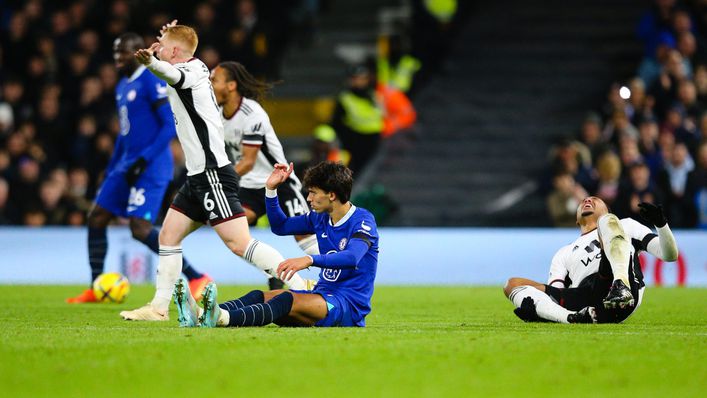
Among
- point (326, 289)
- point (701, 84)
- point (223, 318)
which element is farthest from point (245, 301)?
point (701, 84)

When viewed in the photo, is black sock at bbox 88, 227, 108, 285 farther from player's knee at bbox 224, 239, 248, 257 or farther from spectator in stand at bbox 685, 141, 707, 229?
spectator in stand at bbox 685, 141, 707, 229

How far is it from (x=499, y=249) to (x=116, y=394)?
11.7 metres

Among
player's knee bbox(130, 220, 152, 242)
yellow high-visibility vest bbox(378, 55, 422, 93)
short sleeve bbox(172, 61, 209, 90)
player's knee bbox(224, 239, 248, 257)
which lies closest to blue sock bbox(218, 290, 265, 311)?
player's knee bbox(224, 239, 248, 257)

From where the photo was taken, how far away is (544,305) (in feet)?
30.4

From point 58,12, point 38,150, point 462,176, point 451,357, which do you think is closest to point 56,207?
point 38,150

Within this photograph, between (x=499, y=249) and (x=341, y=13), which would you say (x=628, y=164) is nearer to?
(x=499, y=249)

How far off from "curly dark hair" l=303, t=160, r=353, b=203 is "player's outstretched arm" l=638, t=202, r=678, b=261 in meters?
2.07

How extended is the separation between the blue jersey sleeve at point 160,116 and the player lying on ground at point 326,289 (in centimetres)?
330

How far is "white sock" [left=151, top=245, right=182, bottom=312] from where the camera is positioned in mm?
9344

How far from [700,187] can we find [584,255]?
27.0 feet

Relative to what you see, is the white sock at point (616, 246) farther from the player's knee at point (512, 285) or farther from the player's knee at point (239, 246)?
the player's knee at point (239, 246)

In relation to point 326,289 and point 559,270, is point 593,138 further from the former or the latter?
point 326,289

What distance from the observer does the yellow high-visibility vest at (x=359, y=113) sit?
19766 millimetres

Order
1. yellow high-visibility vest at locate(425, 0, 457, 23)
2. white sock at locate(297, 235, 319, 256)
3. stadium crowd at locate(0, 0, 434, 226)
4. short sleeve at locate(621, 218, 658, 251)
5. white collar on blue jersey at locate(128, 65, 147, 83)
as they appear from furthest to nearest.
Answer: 1. yellow high-visibility vest at locate(425, 0, 457, 23)
2. stadium crowd at locate(0, 0, 434, 226)
3. white collar on blue jersey at locate(128, 65, 147, 83)
4. white sock at locate(297, 235, 319, 256)
5. short sleeve at locate(621, 218, 658, 251)
